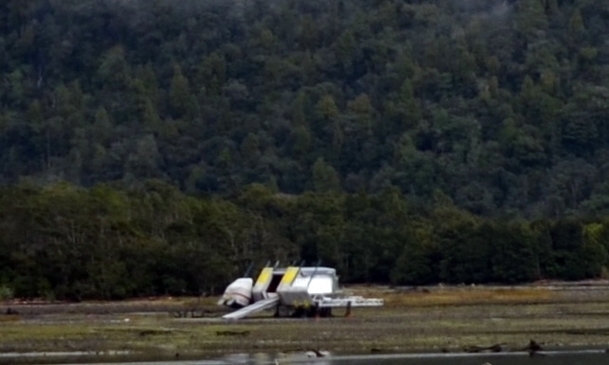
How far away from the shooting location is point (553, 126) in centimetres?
16375

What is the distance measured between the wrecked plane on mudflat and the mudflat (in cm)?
62

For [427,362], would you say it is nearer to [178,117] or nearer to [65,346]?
[65,346]

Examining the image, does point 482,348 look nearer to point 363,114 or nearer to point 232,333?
point 232,333

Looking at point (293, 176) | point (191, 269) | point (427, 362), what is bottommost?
point (427, 362)

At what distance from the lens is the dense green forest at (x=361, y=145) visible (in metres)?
99.4

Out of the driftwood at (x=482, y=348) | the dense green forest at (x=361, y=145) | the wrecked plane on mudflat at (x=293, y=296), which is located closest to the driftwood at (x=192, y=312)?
the wrecked plane on mudflat at (x=293, y=296)

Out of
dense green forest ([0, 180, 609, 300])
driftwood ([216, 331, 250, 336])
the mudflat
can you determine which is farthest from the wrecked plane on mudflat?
dense green forest ([0, 180, 609, 300])

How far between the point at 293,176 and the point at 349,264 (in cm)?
6493

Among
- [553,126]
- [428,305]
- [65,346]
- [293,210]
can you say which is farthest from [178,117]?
[65,346]

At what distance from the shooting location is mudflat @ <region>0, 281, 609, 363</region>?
168 ft

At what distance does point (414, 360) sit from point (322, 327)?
534 inches

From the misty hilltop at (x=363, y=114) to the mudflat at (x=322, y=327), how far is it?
A: 7177cm

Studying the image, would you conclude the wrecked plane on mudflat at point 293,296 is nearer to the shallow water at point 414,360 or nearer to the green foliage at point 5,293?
the green foliage at point 5,293

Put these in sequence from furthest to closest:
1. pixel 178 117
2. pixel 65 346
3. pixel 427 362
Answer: pixel 178 117 → pixel 65 346 → pixel 427 362
